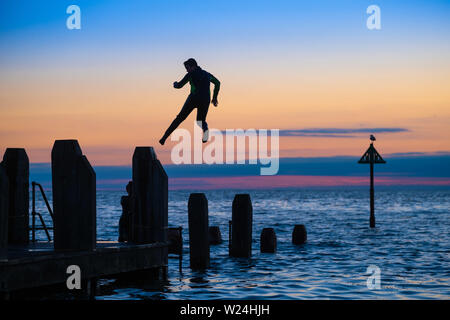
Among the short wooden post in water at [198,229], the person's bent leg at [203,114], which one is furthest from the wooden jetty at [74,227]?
the short wooden post in water at [198,229]

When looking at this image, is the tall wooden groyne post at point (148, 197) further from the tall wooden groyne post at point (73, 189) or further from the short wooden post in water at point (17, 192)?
the tall wooden groyne post at point (73, 189)

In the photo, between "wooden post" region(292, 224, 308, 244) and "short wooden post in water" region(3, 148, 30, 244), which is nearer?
"short wooden post in water" region(3, 148, 30, 244)

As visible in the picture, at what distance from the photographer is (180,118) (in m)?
14.6

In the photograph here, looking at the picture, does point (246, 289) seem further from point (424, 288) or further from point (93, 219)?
point (93, 219)

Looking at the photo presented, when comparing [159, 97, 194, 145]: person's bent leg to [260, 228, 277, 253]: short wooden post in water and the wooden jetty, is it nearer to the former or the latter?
the wooden jetty

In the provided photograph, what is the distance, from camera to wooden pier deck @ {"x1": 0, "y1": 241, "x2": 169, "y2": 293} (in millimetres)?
12078

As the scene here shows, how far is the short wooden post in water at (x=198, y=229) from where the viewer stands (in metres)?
20.1

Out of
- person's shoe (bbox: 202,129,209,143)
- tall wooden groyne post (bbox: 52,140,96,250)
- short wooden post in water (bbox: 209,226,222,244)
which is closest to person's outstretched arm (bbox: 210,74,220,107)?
person's shoe (bbox: 202,129,209,143)

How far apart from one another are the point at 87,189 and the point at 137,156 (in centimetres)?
288

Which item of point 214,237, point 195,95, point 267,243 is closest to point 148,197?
point 195,95

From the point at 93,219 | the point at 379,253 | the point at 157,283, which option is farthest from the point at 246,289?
the point at 379,253

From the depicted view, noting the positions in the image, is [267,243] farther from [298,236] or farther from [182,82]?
[182,82]

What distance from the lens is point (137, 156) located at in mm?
16297

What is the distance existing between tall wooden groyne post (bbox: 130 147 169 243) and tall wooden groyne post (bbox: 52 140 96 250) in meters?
A: 2.67
